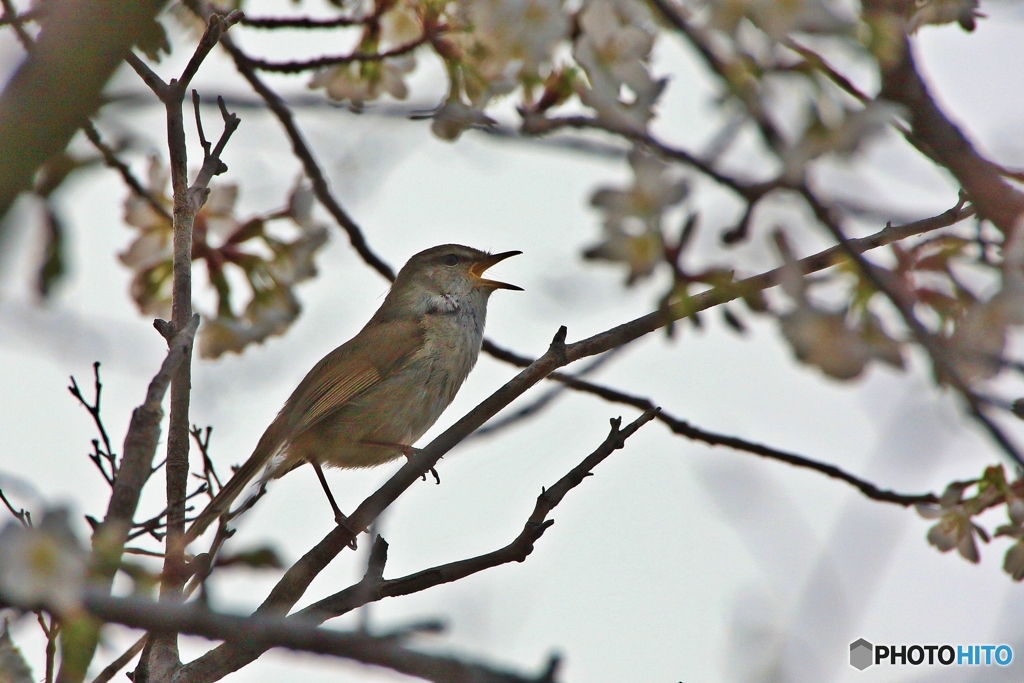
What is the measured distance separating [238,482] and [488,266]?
2.32 meters

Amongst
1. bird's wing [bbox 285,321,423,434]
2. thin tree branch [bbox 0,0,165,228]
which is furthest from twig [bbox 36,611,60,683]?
bird's wing [bbox 285,321,423,434]

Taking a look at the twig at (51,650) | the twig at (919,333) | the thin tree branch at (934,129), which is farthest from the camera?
the twig at (51,650)

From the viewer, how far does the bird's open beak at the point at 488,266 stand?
5852mm

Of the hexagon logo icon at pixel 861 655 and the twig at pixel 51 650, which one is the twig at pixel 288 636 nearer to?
the twig at pixel 51 650

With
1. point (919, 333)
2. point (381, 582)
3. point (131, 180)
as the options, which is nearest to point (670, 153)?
point (919, 333)

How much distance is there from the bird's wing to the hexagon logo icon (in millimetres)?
2722

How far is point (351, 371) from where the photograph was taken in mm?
5590

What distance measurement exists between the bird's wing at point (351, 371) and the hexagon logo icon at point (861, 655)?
2.72m

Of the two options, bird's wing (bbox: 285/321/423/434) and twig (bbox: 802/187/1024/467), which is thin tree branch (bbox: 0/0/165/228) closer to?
twig (bbox: 802/187/1024/467)

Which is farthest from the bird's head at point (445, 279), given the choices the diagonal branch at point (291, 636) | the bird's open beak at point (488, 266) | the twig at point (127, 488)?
the diagonal branch at point (291, 636)

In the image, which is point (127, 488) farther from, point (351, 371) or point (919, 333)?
point (351, 371)

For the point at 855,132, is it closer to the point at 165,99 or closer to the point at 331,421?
the point at 165,99

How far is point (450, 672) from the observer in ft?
5.02

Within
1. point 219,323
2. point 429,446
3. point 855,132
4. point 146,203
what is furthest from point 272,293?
point 855,132
